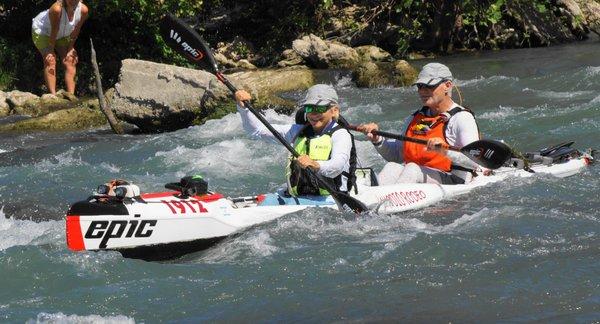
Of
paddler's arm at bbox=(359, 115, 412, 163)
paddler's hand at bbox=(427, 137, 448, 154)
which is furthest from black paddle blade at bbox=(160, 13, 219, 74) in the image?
paddler's hand at bbox=(427, 137, 448, 154)

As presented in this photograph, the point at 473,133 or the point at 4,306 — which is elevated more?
the point at 473,133

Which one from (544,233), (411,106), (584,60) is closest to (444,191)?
(544,233)

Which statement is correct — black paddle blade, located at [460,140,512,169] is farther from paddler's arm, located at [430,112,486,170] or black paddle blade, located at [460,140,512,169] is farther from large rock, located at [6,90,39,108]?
large rock, located at [6,90,39,108]

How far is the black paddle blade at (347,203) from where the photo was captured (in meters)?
7.24

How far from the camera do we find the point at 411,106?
12891 mm

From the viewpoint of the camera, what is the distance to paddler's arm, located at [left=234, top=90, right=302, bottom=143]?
24.6 ft

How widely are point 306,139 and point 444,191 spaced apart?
3.88 feet

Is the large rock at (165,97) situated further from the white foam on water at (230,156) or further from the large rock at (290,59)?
the large rock at (290,59)

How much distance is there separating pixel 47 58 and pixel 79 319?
27.6 ft

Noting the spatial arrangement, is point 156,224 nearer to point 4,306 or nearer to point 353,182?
point 4,306

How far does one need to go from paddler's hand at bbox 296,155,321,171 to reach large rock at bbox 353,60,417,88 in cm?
750

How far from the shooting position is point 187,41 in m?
8.62

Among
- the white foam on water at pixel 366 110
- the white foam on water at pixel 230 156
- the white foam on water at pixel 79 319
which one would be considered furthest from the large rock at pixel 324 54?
the white foam on water at pixel 79 319

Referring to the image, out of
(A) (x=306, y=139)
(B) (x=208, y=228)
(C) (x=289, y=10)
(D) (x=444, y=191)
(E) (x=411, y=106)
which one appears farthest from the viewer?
(C) (x=289, y=10)
